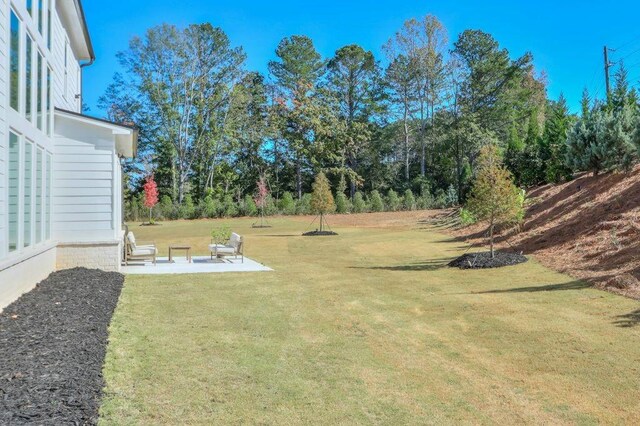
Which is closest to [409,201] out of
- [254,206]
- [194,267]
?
[254,206]

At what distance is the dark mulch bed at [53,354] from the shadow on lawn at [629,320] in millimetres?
6027

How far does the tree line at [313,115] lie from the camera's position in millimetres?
42375

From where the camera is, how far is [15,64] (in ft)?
24.1

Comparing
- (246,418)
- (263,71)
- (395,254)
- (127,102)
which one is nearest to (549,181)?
(395,254)

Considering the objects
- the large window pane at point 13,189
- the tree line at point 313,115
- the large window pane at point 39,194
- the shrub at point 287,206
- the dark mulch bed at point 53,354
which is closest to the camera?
the dark mulch bed at point 53,354

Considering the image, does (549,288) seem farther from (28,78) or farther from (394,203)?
(394,203)

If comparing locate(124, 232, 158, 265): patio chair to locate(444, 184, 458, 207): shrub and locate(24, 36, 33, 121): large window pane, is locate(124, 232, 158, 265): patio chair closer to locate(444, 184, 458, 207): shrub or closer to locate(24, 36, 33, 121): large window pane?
locate(24, 36, 33, 121): large window pane

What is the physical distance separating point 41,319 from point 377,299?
16.2 feet

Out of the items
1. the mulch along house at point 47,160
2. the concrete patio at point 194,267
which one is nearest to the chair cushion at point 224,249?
the concrete patio at point 194,267

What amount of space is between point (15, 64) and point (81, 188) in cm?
371

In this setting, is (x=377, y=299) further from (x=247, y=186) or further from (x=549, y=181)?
(x=247, y=186)

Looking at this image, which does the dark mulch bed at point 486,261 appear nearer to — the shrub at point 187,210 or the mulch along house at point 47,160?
the mulch along house at point 47,160

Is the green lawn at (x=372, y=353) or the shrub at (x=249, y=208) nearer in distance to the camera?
the green lawn at (x=372, y=353)

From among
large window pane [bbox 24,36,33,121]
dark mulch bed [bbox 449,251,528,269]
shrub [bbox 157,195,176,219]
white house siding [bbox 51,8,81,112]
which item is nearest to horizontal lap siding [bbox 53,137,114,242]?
white house siding [bbox 51,8,81,112]
